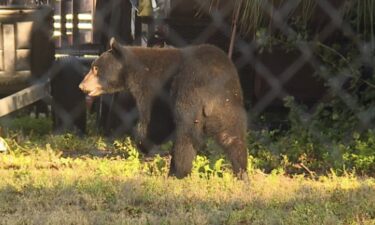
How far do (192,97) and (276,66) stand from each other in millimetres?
2574

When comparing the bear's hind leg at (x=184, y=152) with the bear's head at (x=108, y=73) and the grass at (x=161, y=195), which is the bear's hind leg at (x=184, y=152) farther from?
the bear's head at (x=108, y=73)

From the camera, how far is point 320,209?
14.1ft

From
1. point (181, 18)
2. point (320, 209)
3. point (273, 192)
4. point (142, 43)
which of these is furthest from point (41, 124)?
point (320, 209)

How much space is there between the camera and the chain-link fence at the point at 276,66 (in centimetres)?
649

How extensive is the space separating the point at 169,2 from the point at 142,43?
103cm

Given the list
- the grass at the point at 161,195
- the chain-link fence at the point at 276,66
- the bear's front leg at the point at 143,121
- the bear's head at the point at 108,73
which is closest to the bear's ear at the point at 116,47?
the bear's head at the point at 108,73

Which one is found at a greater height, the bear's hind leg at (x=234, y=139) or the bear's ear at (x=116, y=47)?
the bear's ear at (x=116, y=47)

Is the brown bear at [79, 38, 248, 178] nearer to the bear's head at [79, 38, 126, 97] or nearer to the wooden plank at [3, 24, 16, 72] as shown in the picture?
the bear's head at [79, 38, 126, 97]

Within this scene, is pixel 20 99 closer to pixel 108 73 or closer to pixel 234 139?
pixel 108 73

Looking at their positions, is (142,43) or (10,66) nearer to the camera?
(10,66)

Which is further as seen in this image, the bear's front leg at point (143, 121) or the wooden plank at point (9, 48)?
the wooden plank at point (9, 48)

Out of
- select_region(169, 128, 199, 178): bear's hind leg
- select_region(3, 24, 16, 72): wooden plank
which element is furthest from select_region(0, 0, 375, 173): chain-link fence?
select_region(169, 128, 199, 178): bear's hind leg

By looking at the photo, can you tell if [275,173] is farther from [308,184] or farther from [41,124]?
[41,124]

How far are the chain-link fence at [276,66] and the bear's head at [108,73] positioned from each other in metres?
0.60
